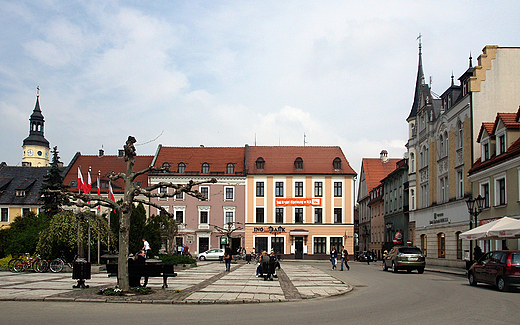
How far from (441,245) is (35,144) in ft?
351

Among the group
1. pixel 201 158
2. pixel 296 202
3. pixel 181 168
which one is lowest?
pixel 296 202

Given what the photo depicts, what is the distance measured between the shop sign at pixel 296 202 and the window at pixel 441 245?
22.9m

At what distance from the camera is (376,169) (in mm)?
80188

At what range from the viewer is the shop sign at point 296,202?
63.8m

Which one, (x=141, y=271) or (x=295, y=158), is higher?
(x=295, y=158)

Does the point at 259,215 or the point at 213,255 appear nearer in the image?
the point at 213,255

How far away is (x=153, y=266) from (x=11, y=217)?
2369 inches

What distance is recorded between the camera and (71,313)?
1184 centimetres

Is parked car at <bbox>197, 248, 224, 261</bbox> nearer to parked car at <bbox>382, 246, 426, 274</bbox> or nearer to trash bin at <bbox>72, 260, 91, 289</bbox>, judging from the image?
parked car at <bbox>382, 246, 426, 274</bbox>

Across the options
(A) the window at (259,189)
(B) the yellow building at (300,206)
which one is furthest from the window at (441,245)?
(A) the window at (259,189)

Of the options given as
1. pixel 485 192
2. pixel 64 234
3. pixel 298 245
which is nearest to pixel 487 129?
pixel 485 192

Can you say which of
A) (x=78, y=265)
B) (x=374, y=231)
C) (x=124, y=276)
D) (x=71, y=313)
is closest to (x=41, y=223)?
(x=78, y=265)

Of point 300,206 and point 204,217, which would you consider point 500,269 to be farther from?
point 204,217

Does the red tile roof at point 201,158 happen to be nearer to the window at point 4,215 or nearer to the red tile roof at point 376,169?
the window at point 4,215
